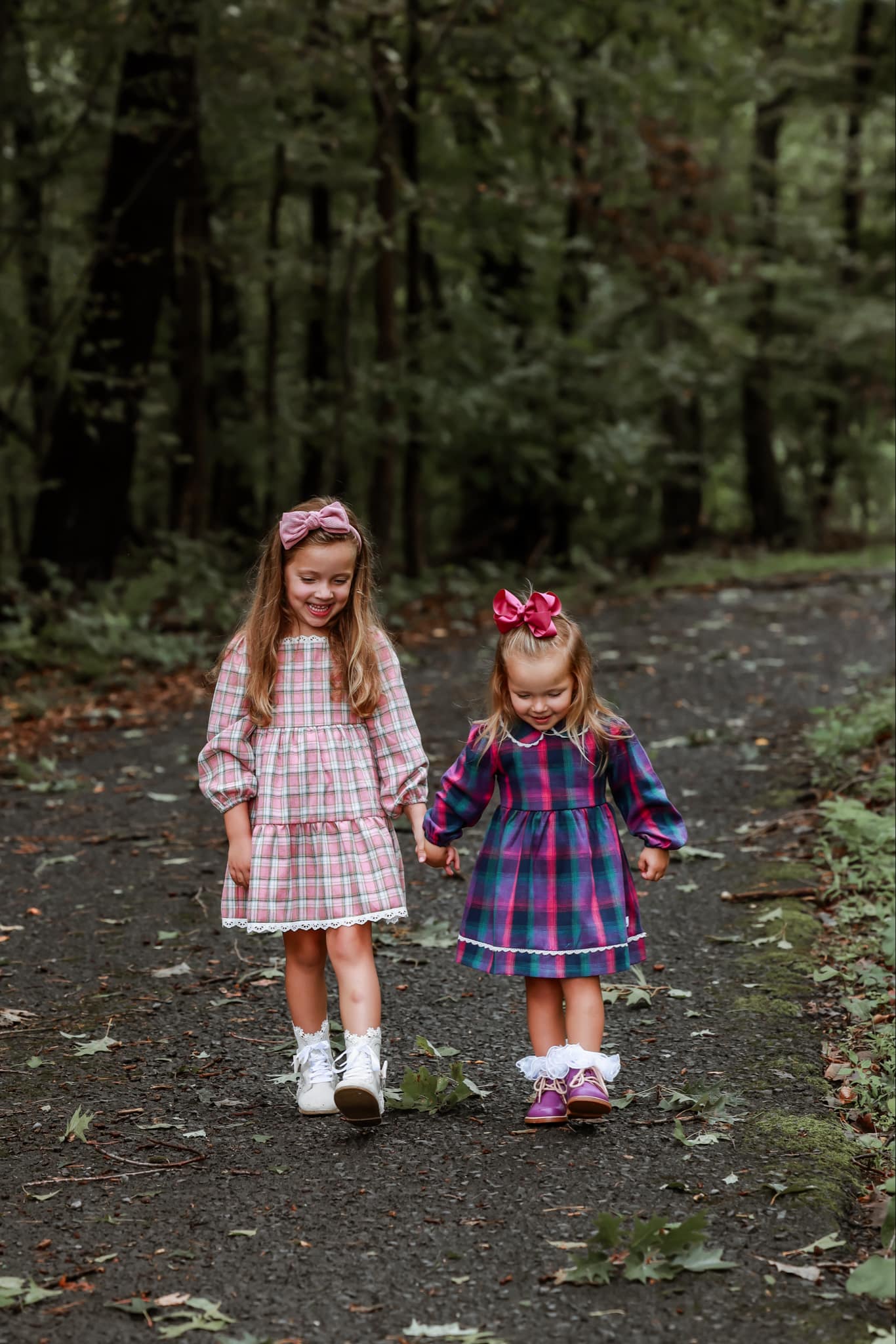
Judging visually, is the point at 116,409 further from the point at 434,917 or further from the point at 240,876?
the point at 240,876

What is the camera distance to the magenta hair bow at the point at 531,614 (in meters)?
3.96

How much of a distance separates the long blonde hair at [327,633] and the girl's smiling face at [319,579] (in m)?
0.02

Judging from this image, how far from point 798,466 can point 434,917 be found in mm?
25903

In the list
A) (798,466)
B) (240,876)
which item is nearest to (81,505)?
(240,876)

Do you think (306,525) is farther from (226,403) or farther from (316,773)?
(226,403)

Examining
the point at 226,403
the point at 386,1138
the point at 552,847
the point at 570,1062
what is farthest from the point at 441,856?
the point at 226,403

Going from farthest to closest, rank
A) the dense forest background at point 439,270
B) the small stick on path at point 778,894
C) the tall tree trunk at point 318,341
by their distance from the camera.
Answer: the tall tree trunk at point 318,341, the dense forest background at point 439,270, the small stick on path at point 778,894

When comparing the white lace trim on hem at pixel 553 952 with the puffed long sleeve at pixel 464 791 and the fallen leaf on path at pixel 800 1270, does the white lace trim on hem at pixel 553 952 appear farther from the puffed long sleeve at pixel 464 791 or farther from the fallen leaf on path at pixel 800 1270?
the fallen leaf on path at pixel 800 1270

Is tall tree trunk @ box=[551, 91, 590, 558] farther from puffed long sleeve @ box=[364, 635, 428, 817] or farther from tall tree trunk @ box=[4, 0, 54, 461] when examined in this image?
puffed long sleeve @ box=[364, 635, 428, 817]

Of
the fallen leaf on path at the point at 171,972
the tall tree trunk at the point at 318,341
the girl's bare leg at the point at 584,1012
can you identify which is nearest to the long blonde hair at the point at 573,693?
the girl's bare leg at the point at 584,1012

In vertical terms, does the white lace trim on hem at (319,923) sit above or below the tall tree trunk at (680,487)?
below

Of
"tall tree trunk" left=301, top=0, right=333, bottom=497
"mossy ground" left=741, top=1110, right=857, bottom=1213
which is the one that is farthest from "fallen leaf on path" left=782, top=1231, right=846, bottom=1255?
"tall tree trunk" left=301, top=0, right=333, bottom=497

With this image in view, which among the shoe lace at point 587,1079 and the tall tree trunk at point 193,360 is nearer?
the shoe lace at point 587,1079

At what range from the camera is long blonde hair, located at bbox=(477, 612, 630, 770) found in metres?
3.98
